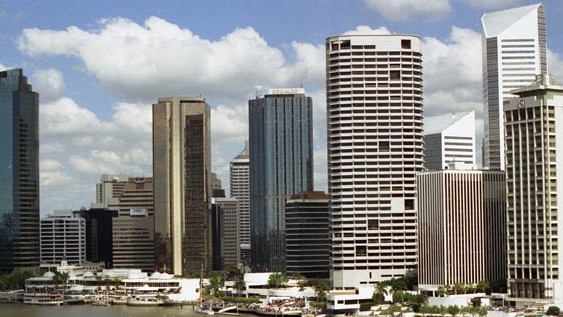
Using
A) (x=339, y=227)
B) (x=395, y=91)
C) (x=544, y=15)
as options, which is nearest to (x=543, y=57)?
(x=544, y=15)

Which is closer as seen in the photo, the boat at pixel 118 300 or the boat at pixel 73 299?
the boat at pixel 118 300

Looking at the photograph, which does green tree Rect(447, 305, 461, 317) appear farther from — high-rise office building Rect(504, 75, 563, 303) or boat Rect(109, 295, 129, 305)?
boat Rect(109, 295, 129, 305)

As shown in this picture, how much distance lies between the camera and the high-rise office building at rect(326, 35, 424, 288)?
502 feet

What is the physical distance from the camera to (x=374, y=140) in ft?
506

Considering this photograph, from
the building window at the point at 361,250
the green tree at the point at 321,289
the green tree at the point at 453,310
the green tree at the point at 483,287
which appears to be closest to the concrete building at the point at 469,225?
the green tree at the point at 483,287

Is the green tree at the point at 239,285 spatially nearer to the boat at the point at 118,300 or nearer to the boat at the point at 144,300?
the boat at the point at 144,300

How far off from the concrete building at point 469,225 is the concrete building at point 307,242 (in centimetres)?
4517

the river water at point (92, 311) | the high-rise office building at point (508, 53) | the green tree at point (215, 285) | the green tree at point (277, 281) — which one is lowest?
the river water at point (92, 311)

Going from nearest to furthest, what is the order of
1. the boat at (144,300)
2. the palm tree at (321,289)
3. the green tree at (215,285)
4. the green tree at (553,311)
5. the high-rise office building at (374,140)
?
the green tree at (553,311), the palm tree at (321,289), the high-rise office building at (374,140), the green tree at (215,285), the boat at (144,300)

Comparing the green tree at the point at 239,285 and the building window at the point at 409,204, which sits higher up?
the building window at the point at 409,204

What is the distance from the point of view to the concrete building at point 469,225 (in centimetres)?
13325

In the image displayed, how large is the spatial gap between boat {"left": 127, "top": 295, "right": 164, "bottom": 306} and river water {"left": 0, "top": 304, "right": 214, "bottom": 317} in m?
4.11

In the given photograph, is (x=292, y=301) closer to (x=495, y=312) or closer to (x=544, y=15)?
(x=495, y=312)

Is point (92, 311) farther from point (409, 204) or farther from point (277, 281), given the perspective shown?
point (409, 204)
